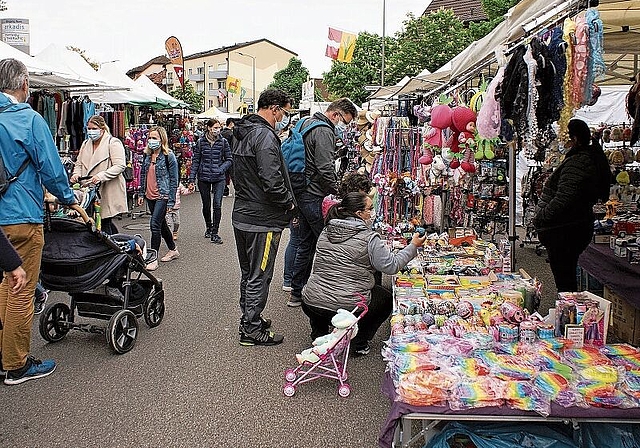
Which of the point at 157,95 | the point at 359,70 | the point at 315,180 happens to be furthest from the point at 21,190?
the point at 359,70

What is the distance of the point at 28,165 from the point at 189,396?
1855 millimetres

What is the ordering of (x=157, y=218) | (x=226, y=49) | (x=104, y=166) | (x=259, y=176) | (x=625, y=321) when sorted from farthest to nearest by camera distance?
(x=226, y=49) < (x=157, y=218) < (x=104, y=166) < (x=625, y=321) < (x=259, y=176)

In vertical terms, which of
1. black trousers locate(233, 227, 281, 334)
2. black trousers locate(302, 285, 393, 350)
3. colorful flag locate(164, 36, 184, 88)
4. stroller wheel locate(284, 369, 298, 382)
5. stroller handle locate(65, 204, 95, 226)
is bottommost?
stroller wheel locate(284, 369, 298, 382)

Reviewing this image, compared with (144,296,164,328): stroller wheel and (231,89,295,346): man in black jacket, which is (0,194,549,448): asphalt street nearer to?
(144,296,164,328): stroller wheel

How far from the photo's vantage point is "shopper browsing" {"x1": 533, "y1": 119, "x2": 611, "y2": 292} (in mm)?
5230

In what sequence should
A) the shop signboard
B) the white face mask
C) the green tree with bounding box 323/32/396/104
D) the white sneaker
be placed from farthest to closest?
the green tree with bounding box 323/32/396/104 → the shop signboard → the white sneaker → the white face mask

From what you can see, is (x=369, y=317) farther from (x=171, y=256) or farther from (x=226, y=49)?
(x=226, y=49)

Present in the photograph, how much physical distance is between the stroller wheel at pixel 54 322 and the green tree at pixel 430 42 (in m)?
24.6

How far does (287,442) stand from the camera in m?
3.62

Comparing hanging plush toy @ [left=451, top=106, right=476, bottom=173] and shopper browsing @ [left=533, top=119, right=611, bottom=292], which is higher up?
hanging plush toy @ [left=451, top=106, right=476, bottom=173]

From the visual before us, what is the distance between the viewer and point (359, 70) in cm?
3812

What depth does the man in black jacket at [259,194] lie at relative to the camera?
491 cm

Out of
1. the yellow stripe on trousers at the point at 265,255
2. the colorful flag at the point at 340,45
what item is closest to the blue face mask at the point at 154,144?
the yellow stripe on trousers at the point at 265,255

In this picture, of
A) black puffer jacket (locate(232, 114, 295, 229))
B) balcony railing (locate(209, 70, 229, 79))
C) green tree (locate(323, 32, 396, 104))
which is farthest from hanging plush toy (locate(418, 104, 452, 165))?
balcony railing (locate(209, 70, 229, 79))
